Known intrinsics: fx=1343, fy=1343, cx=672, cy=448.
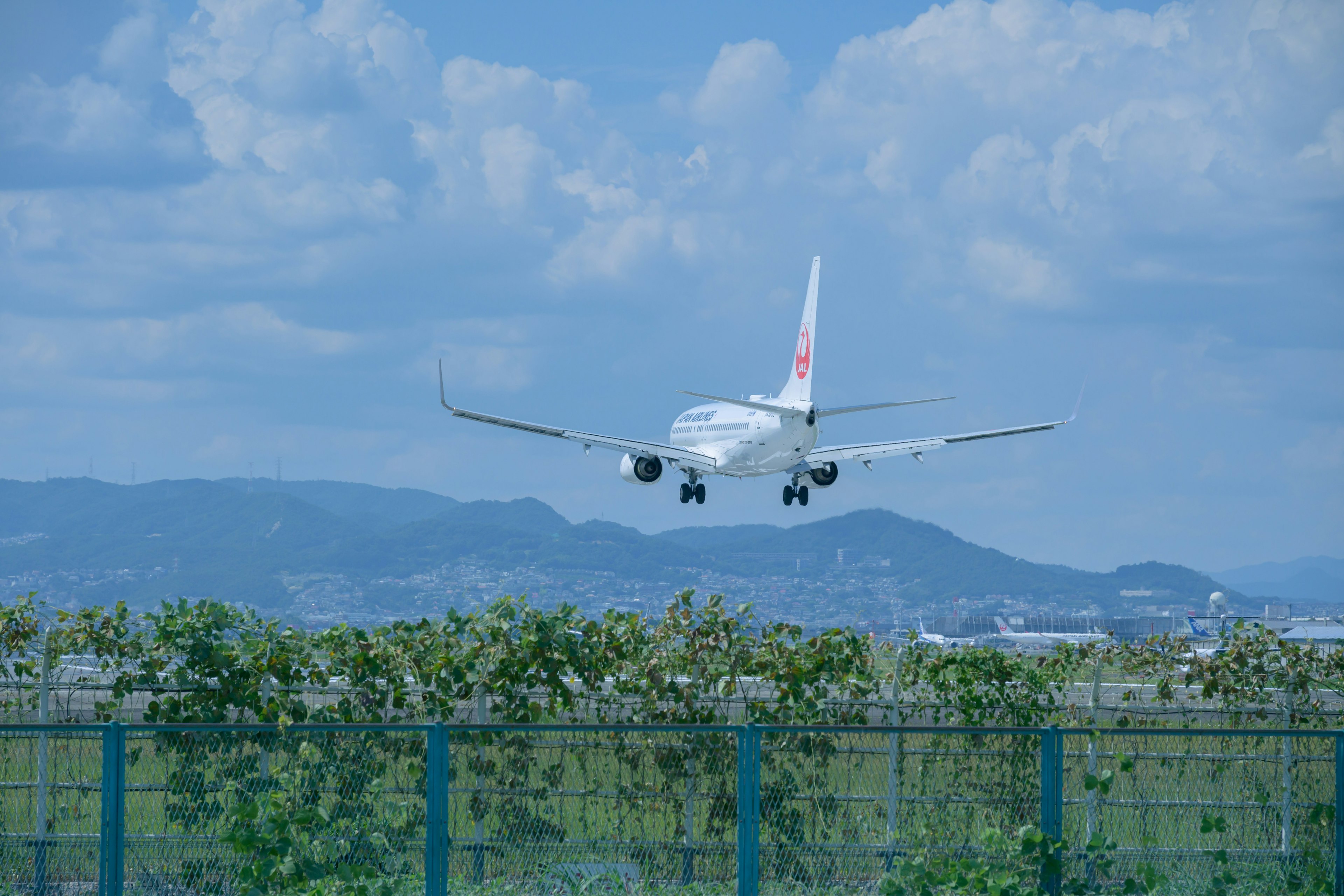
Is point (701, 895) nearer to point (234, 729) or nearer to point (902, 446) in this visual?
point (234, 729)

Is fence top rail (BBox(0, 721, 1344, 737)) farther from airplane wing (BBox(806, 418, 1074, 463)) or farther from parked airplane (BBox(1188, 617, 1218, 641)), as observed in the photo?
parked airplane (BBox(1188, 617, 1218, 641))

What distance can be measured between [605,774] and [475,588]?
124 inches

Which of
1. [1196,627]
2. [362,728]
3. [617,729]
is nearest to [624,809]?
[617,729]

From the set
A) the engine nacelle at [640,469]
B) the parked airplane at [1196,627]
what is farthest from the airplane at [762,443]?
the parked airplane at [1196,627]

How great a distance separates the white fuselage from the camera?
171 ft

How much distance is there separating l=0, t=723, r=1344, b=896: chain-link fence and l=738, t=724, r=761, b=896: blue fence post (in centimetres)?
2

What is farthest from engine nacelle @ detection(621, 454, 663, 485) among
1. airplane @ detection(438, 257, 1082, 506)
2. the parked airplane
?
the parked airplane

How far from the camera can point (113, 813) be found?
34.0ft

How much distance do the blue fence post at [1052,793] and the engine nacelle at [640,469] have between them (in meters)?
46.3

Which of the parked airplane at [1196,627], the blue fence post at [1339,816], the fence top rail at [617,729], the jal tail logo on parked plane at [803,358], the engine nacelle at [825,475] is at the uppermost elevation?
the jal tail logo on parked plane at [803,358]

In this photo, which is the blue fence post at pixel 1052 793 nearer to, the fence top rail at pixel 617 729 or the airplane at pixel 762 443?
the fence top rail at pixel 617 729

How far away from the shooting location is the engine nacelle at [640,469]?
57.3 m

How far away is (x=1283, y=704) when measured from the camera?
18.0m

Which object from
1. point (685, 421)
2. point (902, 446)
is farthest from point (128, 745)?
point (685, 421)
